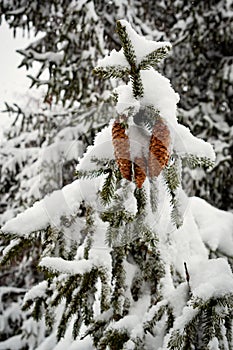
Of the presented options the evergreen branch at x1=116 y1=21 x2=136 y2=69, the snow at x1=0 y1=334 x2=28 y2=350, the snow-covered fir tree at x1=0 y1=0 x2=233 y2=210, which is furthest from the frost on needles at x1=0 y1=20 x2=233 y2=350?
the snow at x1=0 y1=334 x2=28 y2=350

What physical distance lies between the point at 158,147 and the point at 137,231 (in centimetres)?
39

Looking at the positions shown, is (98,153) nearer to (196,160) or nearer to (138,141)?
(138,141)

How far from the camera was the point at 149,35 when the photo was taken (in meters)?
4.62

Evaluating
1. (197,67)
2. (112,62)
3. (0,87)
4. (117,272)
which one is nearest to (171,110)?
(112,62)

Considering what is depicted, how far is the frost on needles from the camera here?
→ 39.7 inches

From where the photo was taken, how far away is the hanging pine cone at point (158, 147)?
96 cm

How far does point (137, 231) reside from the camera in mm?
1263

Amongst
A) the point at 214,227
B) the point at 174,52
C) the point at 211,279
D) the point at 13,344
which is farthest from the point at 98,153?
the point at 13,344

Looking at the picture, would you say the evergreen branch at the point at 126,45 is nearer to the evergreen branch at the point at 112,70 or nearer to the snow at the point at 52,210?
the evergreen branch at the point at 112,70

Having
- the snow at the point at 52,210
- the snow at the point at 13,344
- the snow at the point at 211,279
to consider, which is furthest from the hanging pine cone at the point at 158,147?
the snow at the point at 13,344

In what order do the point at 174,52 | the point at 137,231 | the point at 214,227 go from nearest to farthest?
the point at 137,231, the point at 214,227, the point at 174,52

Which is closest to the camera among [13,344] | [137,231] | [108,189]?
[108,189]

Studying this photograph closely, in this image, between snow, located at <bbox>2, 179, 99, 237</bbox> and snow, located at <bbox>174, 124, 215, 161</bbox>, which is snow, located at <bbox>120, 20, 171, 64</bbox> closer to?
snow, located at <bbox>174, 124, 215, 161</bbox>

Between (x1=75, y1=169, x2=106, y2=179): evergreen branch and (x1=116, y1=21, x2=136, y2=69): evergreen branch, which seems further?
(x1=75, y1=169, x2=106, y2=179): evergreen branch
